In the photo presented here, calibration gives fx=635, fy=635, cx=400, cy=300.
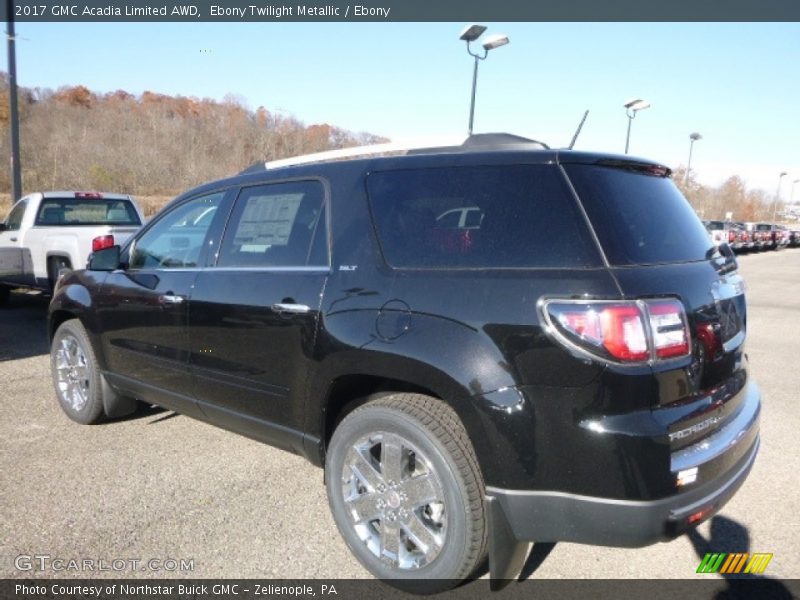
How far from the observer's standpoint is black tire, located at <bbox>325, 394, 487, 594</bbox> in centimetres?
244

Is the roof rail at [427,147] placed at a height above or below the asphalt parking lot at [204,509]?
above

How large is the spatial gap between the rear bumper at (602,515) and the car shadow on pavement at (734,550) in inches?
21.4

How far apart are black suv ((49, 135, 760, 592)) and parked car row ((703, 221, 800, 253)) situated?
25.5 m

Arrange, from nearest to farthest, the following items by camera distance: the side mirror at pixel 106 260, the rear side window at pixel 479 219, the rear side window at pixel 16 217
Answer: the rear side window at pixel 479 219
the side mirror at pixel 106 260
the rear side window at pixel 16 217

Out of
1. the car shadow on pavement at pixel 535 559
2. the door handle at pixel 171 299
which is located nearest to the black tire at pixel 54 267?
the door handle at pixel 171 299

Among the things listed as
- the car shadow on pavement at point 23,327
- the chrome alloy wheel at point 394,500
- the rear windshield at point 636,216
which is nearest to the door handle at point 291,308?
the chrome alloy wheel at point 394,500

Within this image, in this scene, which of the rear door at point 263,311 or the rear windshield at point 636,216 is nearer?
the rear windshield at point 636,216

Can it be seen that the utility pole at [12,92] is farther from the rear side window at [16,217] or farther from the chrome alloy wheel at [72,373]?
the chrome alloy wheel at [72,373]

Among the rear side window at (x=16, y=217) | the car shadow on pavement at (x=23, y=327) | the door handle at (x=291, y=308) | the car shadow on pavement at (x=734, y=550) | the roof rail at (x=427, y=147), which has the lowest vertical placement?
the car shadow on pavement at (x=23, y=327)

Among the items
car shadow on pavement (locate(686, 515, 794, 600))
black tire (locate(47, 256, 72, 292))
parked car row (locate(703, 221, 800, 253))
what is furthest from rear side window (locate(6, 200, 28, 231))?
parked car row (locate(703, 221, 800, 253))

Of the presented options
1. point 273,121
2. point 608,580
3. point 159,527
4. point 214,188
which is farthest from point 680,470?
point 273,121

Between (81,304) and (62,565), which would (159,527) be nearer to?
(62,565)

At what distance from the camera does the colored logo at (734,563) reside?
282cm

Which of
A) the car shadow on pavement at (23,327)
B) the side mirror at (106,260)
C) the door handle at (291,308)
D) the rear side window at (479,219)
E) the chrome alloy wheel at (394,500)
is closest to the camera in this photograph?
the rear side window at (479,219)
